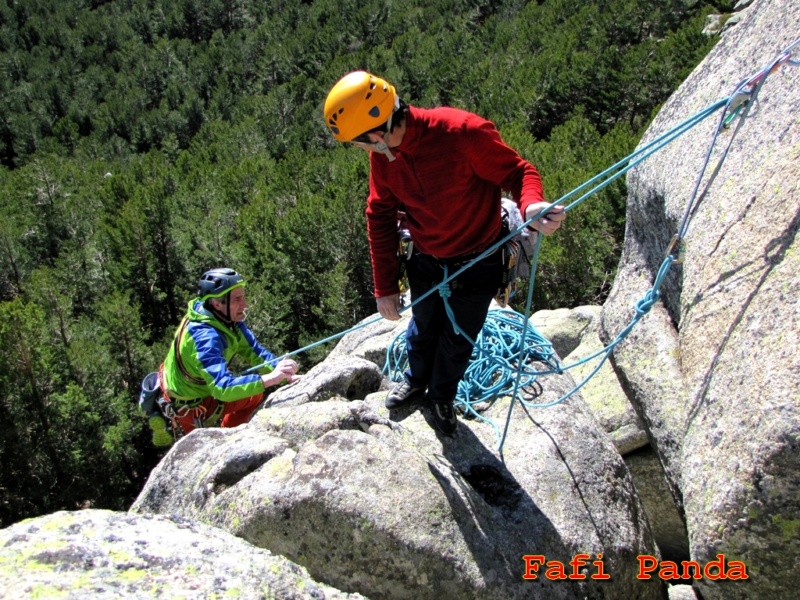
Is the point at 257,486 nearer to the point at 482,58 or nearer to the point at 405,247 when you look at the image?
the point at 405,247

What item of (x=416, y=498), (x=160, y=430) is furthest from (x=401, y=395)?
(x=160, y=430)

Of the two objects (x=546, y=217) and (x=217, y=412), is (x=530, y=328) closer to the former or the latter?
(x=546, y=217)

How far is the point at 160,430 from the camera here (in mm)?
5145

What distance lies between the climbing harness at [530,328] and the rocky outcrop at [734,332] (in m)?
0.11

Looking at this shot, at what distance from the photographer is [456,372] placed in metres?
3.78

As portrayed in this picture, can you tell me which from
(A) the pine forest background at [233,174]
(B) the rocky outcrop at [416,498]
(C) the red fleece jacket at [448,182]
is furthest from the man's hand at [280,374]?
(A) the pine forest background at [233,174]

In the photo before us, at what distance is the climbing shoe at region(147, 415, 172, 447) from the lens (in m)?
5.07

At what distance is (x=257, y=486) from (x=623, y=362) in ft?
7.29

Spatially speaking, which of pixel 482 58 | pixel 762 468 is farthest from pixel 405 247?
pixel 482 58

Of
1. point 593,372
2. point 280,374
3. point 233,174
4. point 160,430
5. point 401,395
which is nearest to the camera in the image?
point 593,372

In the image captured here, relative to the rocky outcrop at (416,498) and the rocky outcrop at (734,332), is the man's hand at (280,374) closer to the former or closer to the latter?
the rocky outcrop at (416,498)

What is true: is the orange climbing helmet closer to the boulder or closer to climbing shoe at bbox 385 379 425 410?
the boulder

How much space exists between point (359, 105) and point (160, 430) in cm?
323

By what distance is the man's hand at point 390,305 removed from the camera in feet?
12.4
